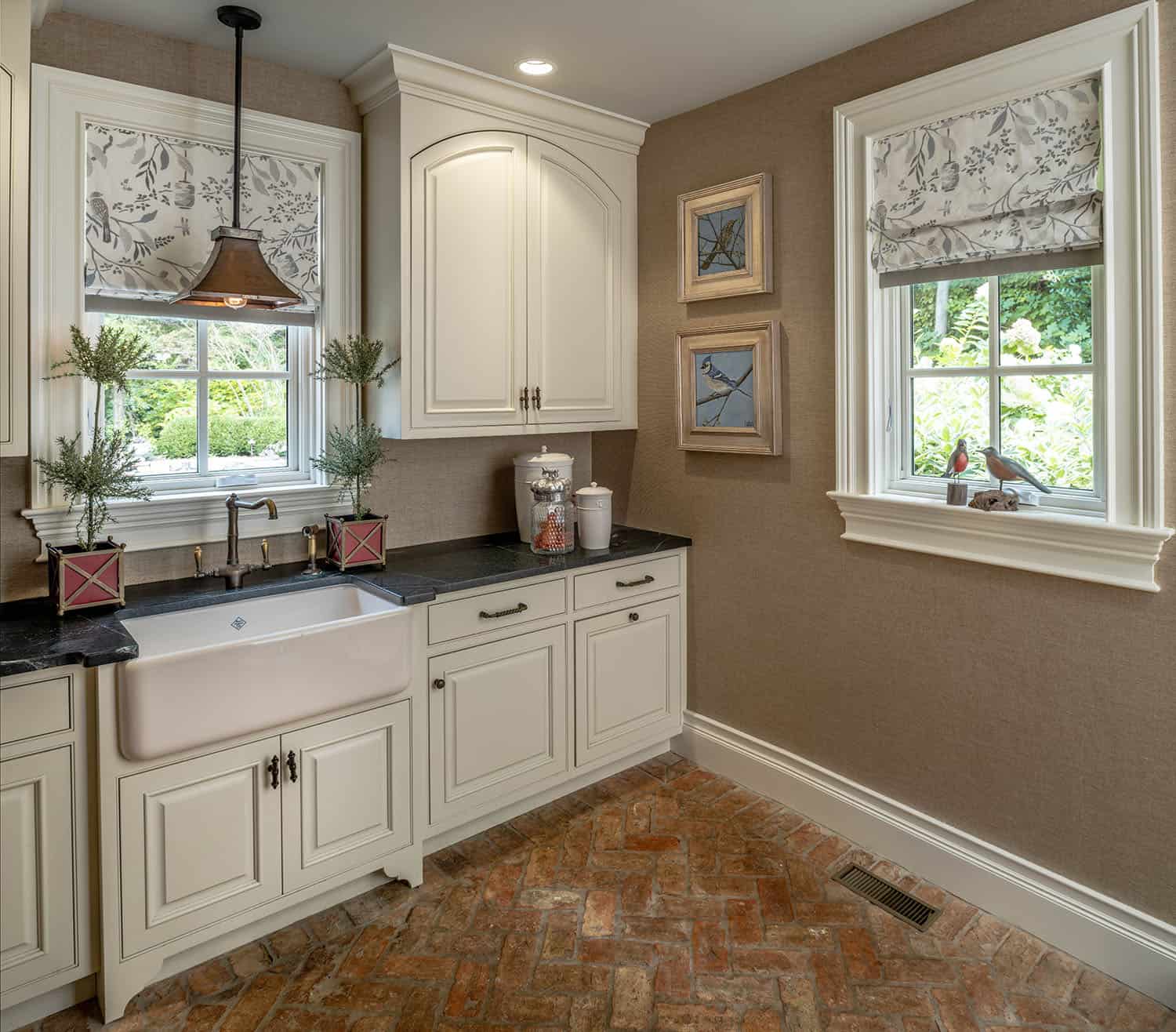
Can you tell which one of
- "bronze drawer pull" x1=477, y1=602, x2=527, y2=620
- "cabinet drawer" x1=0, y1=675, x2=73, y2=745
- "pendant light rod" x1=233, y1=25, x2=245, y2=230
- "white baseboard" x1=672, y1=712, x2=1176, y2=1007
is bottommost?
"white baseboard" x1=672, y1=712, x2=1176, y2=1007

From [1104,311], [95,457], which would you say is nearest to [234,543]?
[95,457]

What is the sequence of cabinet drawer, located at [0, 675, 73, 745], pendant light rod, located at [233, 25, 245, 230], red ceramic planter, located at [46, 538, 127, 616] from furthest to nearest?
pendant light rod, located at [233, 25, 245, 230], red ceramic planter, located at [46, 538, 127, 616], cabinet drawer, located at [0, 675, 73, 745]

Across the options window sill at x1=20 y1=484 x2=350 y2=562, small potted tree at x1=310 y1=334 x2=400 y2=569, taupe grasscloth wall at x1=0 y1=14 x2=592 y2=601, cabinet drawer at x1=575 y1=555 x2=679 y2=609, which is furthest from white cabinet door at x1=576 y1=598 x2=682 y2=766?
window sill at x1=20 y1=484 x2=350 y2=562

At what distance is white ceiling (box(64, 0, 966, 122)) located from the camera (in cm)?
243

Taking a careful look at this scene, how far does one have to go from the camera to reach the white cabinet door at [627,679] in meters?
3.12

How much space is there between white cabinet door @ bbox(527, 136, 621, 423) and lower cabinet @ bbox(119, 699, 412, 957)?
1.42m

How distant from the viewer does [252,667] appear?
2.18 meters

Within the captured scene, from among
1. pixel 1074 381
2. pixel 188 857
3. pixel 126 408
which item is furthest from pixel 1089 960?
pixel 126 408

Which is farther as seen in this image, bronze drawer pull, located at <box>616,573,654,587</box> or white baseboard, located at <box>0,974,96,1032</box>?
bronze drawer pull, located at <box>616,573,654,587</box>

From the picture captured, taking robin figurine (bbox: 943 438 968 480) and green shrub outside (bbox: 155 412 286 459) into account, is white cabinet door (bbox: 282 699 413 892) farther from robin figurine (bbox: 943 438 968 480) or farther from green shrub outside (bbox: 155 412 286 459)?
robin figurine (bbox: 943 438 968 480)

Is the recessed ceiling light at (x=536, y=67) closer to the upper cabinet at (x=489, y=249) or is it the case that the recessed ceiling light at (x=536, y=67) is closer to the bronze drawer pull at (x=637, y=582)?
the upper cabinet at (x=489, y=249)

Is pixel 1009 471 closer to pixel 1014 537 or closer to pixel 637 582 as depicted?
pixel 1014 537

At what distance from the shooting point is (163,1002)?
2.12m

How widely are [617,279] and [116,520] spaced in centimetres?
207
